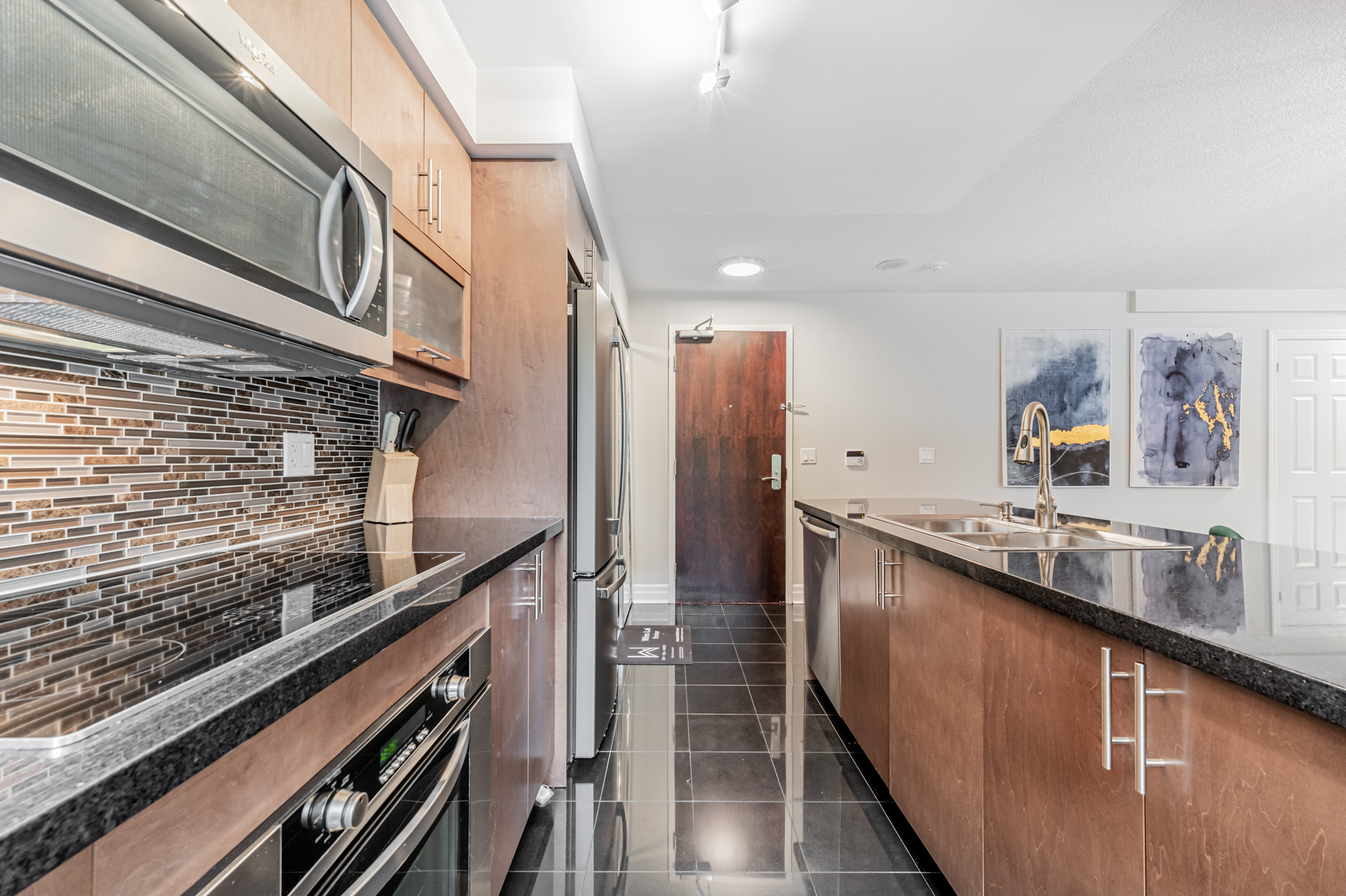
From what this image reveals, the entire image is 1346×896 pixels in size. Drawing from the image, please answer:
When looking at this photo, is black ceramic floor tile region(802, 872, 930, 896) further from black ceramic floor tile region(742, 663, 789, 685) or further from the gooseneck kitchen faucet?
black ceramic floor tile region(742, 663, 789, 685)

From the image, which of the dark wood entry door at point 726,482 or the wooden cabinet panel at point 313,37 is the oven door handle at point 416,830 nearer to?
the wooden cabinet panel at point 313,37

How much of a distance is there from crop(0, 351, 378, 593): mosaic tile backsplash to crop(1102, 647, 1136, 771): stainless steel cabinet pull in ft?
5.39

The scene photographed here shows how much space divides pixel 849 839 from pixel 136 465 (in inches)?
77.3

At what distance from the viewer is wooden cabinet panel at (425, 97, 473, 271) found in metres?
1.73

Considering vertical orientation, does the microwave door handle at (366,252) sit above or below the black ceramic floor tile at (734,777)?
above

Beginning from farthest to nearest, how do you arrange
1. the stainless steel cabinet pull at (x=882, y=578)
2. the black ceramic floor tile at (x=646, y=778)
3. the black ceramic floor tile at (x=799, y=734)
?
the black ceramic floor tile at (x=799, y=734) < the black ceramic floor tile at (x=646, y=778) < the stainless steel cabinet pull at (x=882, y=578)

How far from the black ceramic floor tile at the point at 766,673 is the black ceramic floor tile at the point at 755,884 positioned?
4.32 feet

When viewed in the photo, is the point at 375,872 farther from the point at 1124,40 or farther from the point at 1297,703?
the point at 1124,40

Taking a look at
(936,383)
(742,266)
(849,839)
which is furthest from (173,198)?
(936,383)

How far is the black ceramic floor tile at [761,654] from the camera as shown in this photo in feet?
10.6

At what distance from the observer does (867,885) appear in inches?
59.9

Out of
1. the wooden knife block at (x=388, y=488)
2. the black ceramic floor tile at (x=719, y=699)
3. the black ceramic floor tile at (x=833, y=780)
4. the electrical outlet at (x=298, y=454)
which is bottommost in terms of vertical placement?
the black ceramic floor tile at (x=719, y=699)

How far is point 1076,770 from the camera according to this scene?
3.19ft

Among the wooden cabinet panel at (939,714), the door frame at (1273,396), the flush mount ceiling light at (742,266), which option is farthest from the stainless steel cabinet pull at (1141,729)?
the door frame at (1273,396)
